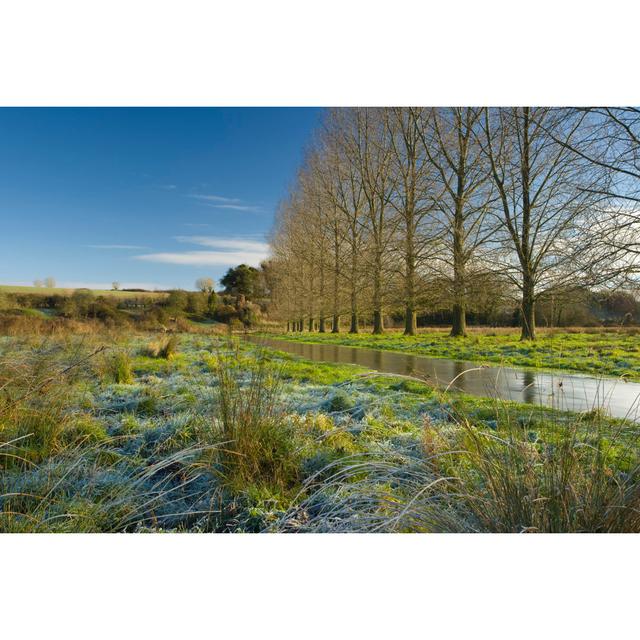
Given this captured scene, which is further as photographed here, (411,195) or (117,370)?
(411,195)

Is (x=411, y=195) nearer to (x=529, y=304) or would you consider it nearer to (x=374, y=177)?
(x=374, y=177)

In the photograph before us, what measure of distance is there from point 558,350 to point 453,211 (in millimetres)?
5064

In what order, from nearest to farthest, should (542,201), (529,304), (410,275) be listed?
1. (529,304)
2. (542,201)
3. (410,275)

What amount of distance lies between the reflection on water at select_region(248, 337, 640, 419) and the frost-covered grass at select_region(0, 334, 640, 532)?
0.16m

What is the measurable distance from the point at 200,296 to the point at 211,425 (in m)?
2.13

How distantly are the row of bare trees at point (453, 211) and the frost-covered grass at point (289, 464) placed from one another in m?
2.72

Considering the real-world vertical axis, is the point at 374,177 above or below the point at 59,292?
above

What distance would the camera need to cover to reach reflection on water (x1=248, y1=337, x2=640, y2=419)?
2057mm

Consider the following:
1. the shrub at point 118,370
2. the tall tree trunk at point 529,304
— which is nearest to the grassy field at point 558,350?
the tall tree trunk at point 529,304

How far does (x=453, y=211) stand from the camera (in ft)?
28.3

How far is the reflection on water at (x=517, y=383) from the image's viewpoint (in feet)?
6.75

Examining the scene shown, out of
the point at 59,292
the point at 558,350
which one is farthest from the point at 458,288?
the point at 59,292

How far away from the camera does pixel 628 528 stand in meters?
1.42

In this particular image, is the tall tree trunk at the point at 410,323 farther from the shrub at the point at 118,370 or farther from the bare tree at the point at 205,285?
the shrub at the point at 118,370
